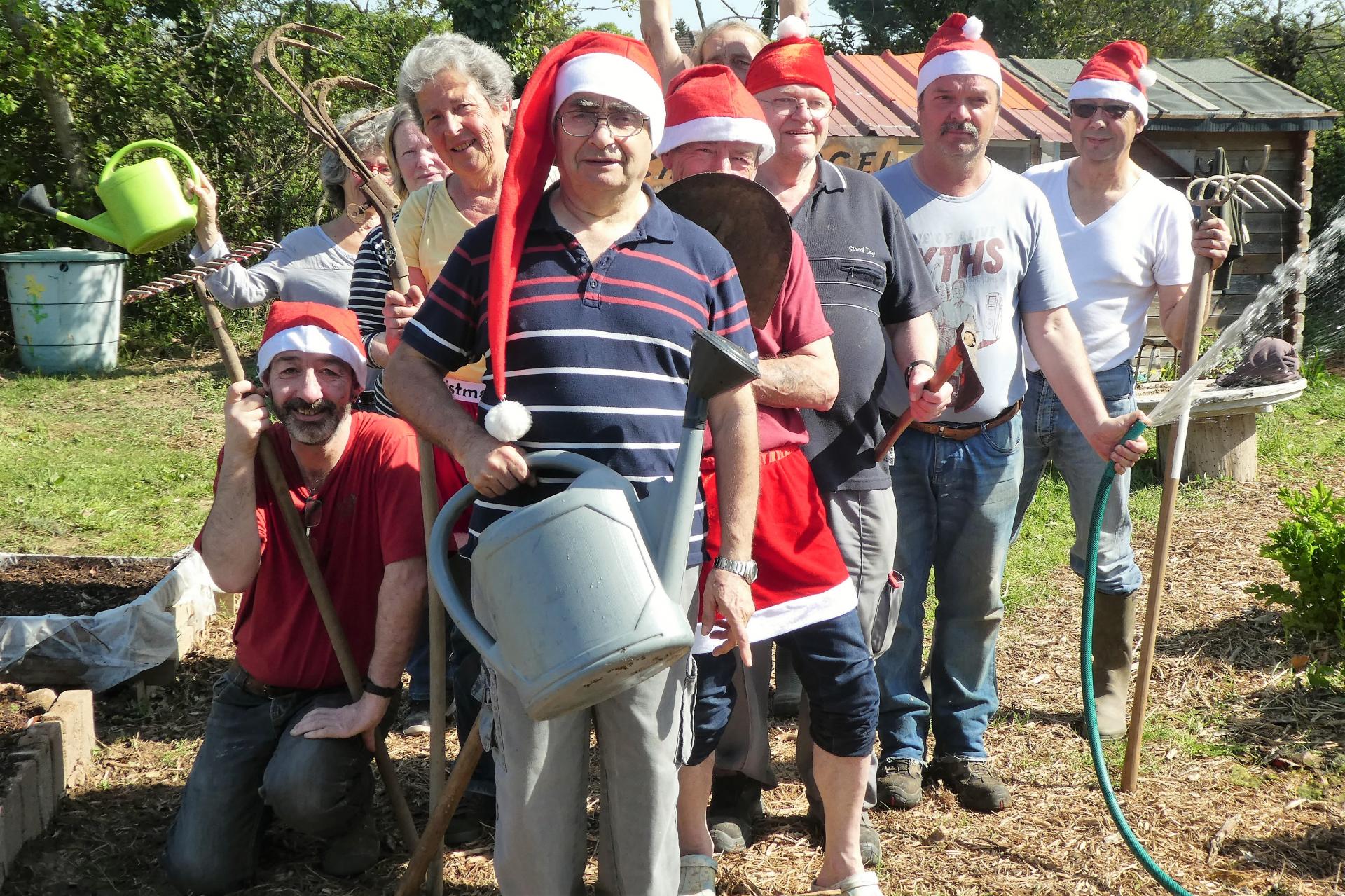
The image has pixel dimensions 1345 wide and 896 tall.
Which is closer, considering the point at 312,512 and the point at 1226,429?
the point at 312,512

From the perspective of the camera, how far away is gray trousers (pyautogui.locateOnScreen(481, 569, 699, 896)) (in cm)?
214

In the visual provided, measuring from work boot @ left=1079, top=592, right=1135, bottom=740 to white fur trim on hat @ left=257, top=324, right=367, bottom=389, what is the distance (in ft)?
7.96

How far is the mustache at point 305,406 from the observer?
2.75 m

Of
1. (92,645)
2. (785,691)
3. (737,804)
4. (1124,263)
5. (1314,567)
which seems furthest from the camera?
(1314,567)

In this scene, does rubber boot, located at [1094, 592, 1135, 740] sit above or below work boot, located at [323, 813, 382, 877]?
above

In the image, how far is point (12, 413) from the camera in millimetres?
7762

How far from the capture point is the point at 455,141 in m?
2.92

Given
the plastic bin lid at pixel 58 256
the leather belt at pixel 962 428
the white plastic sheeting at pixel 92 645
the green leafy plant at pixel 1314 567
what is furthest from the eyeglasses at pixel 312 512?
the plastic bin lid at pixel 58 256

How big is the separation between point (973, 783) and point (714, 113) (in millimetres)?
1954

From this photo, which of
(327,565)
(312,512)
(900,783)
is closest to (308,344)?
(312,512)

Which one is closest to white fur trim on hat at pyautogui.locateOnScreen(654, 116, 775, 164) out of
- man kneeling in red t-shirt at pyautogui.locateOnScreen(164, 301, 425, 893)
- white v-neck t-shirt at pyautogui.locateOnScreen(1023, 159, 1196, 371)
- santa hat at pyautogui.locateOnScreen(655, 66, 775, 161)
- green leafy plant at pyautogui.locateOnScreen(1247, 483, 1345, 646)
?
santa hat at pyautogui.locateOnScreen(655, 66, 775, 161)

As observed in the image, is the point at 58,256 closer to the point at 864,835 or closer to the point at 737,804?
the point at 737,804

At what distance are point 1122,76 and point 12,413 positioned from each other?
285 inches

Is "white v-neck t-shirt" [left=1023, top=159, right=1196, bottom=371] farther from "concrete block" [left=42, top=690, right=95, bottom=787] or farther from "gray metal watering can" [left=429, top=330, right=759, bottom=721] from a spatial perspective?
"concrete block" [left=42, top=690, right=95, bottom=787]
